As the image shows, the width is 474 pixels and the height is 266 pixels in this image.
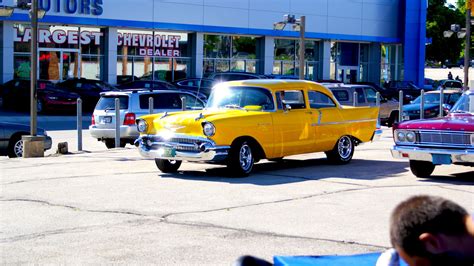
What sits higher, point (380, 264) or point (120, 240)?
point (380, 264)

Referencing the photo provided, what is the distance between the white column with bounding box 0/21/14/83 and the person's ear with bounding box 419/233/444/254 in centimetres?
3796

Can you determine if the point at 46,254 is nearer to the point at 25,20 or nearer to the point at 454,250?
the point at 454,250

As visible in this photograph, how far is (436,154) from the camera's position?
12.6 m

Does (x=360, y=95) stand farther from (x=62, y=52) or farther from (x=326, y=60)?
(x=326, y=60)

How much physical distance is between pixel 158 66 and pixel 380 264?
140 feet

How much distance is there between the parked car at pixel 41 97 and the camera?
111ft

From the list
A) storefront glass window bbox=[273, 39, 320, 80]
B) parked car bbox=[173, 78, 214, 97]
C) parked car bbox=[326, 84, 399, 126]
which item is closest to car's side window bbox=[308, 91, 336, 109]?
parked car bbox=[326, 84, 399, 126]

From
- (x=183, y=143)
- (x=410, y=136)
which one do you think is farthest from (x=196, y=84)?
(x=410, y=136)

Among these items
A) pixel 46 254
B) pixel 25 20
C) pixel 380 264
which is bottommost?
pixel 46 254

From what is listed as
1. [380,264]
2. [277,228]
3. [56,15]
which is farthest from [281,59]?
[380,264]

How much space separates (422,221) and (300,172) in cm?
1167

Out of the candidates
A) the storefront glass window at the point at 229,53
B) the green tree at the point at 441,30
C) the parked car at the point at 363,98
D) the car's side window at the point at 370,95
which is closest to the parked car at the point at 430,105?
the parked car at the point at 363,98

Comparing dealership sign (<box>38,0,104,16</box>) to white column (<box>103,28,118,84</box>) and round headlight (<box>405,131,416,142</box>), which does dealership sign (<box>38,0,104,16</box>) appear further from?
round headlight (<box>405,131,416,142</box>)

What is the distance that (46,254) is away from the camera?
738cm
